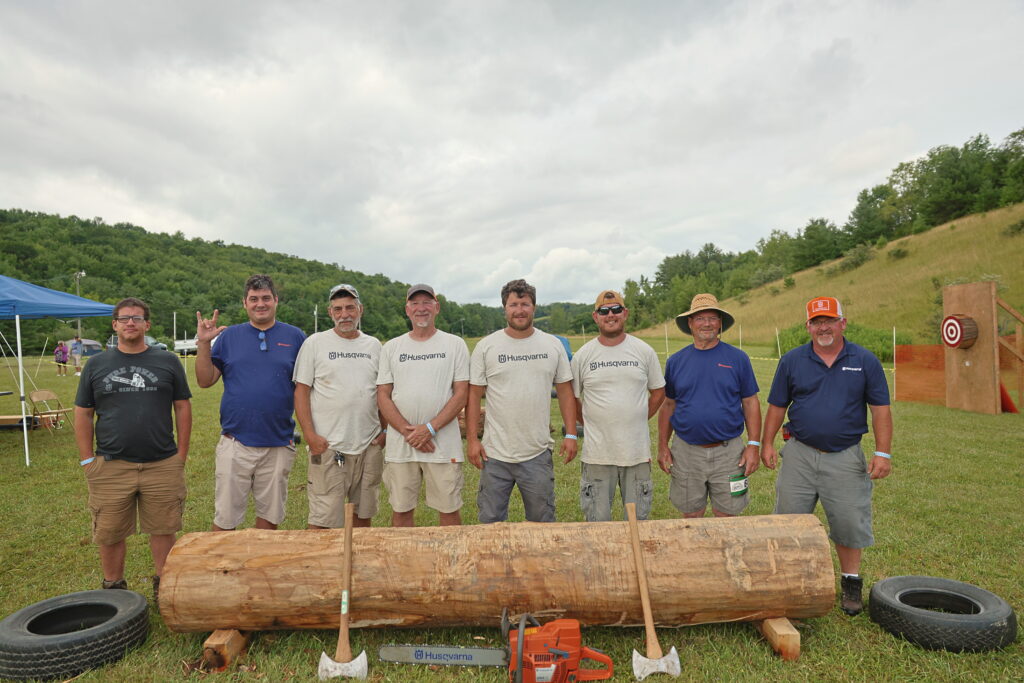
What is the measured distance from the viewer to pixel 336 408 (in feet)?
13.4

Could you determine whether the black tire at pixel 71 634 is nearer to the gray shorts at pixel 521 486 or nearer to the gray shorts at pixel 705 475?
the gray shorts at pixel 521 486

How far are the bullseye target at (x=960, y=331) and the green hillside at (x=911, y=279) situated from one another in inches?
848

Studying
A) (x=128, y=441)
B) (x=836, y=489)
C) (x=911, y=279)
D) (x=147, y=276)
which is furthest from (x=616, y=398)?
(x=147, y=276)

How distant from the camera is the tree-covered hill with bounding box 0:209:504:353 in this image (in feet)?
162

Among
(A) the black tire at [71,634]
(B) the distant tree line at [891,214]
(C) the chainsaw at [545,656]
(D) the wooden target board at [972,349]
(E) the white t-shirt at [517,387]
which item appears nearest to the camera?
(C) the chainsaw at [545,656]

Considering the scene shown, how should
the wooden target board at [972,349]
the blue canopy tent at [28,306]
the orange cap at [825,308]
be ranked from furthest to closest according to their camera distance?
1. the wooden target board at [972,349]
2. the blue canopy tent at [28,306]
3. the orange cap at [825,308]

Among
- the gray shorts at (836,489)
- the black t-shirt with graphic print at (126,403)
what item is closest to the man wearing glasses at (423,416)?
the black t-shirt with graphic print at (126,403)

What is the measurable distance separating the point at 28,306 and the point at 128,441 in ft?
23.9

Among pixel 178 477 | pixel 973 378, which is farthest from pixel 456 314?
pixel 178 477

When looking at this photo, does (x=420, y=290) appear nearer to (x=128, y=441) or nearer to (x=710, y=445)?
(x=128, y=441)

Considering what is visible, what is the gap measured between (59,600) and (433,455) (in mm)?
2441

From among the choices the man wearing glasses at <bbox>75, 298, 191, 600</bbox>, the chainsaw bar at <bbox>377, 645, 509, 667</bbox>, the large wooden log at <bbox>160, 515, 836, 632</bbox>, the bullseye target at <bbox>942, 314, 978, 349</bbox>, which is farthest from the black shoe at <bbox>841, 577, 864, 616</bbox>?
the bullseye target at <bbox>942, 314, 978, 349</bbox>

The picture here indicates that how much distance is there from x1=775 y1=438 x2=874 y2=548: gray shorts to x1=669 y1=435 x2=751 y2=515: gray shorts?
349mm

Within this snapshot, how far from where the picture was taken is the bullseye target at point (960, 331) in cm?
1204
